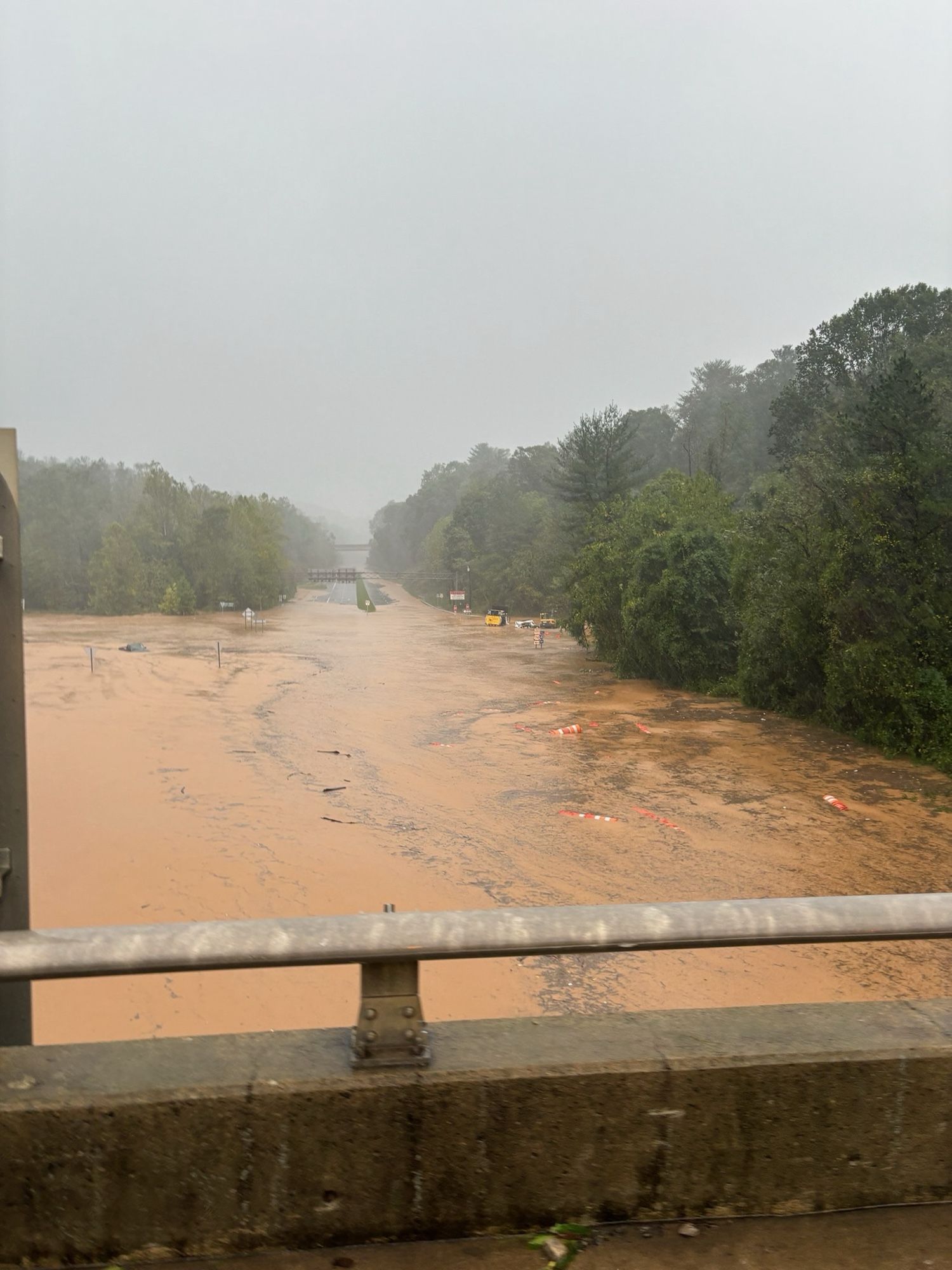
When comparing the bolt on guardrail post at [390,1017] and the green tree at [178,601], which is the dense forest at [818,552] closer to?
the bolt on guardrail post at [390,1017]

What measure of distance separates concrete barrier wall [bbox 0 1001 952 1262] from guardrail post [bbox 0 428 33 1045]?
21cm

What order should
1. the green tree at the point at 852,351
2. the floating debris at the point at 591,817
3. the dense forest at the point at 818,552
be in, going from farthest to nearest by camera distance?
the green tree at the point at 852,351 < the dense forest at the point at 818,552 < the floating debris at the point at 591,817

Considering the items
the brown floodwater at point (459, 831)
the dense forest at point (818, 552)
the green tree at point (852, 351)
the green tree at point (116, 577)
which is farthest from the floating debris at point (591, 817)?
the green tree at point (116, 577)

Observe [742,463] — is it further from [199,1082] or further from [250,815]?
[199,1082]

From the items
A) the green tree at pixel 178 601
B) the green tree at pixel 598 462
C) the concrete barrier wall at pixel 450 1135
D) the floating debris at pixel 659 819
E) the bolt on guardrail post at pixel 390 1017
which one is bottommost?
the floating debris at pixel 659 819

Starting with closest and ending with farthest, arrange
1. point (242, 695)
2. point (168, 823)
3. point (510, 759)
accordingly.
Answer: point (168, 823) < point (510, 759) < point (242, 695)

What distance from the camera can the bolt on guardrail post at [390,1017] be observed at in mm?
2588

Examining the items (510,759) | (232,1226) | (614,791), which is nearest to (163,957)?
(232,1226)

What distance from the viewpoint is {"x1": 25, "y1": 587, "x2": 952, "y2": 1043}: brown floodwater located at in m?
9.84

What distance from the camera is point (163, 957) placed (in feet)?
8.15

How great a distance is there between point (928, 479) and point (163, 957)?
2342 centimetres

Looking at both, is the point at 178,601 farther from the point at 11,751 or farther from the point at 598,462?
the point at 11,751

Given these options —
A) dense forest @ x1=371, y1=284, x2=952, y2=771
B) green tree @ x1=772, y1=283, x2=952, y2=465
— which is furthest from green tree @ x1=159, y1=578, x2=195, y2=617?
green tree @ x1=772, y1=283, x2=952, y2=465

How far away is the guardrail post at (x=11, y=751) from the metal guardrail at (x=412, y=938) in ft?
1.10
